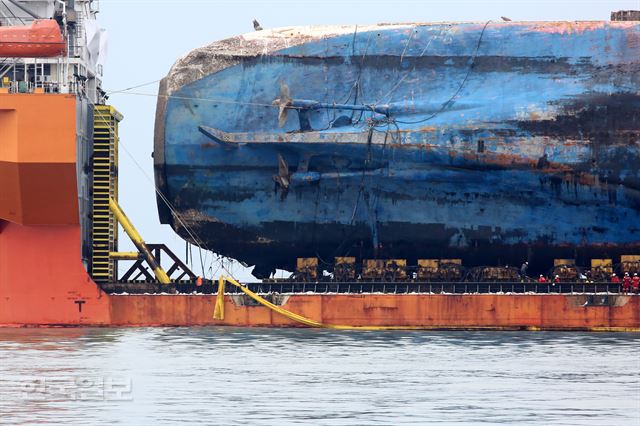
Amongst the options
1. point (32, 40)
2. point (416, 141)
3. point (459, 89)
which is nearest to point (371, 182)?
point (416, 141)

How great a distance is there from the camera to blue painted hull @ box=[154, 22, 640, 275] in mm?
60375

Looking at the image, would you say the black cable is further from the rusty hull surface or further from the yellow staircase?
the yellow staircase

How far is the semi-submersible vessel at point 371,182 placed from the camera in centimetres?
5931

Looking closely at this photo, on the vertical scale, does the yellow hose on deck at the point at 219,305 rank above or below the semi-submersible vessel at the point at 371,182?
below

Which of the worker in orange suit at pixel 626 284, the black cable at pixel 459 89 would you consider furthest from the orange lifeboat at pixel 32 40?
the worker in orange suit at pixel 626 284

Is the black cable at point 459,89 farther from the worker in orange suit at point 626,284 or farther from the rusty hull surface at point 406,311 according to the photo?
the worker in orange suit at point 626,284

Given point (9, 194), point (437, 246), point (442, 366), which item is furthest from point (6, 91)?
point (442, 366)

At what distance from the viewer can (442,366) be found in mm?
44781

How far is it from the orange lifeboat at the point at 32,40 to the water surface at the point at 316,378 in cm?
987

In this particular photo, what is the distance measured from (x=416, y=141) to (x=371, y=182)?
2.29 metres

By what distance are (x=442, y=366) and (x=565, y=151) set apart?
17.7 m

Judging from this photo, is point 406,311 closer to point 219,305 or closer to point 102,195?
point 219,305

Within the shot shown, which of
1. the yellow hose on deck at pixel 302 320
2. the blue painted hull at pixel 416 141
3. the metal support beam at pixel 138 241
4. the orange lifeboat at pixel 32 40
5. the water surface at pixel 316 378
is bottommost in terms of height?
the water surface at pixel 316 378

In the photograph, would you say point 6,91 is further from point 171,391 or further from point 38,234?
point 171,391
